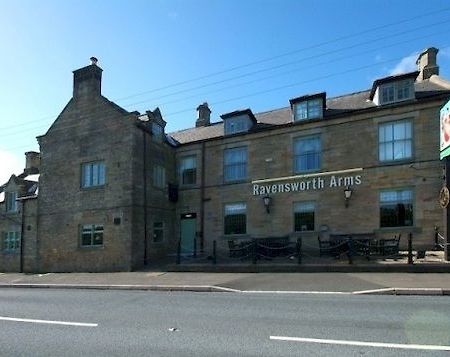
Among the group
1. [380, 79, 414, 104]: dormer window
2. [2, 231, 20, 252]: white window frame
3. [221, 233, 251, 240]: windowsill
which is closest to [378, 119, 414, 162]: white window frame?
[380, 79, 414, 104]: dormer window

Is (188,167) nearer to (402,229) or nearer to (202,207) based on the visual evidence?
(202,207)

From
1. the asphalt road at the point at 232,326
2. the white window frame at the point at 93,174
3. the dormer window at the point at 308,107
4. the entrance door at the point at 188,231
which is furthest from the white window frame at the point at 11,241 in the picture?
the dormer window at the point at 308,107

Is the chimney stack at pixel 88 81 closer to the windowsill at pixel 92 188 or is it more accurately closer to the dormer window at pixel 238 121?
the windowsill at pixel 92 188

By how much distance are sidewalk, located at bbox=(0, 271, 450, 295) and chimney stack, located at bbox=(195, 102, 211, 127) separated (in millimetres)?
14728

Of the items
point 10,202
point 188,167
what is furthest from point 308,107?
point 10,202

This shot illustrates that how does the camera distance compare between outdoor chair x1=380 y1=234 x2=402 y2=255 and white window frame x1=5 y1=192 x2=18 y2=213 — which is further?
white window frame x1=5 y1=192 x2=18 y2=213

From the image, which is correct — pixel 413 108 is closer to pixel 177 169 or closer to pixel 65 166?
pixel 177 169

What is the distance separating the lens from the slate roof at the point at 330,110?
21.3m

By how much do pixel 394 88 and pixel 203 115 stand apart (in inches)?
571

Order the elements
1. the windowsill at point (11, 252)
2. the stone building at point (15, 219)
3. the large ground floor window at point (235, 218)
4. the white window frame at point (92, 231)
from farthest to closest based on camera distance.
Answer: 1. the windowsill at point (11, 252)
2. the stone building at point (15, 219)
3. the large ground floor window at point (235, 218)
4. the white window frame at point (92, 231)

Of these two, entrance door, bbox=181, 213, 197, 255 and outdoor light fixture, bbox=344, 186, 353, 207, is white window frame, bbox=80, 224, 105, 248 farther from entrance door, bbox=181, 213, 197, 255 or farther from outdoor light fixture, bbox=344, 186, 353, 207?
outdoor light fixture, bbox=344, 186, 353, 207

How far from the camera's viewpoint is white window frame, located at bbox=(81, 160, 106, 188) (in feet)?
82.1

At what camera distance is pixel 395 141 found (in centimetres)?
2117

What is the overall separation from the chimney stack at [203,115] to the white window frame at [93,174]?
29.8 ft
